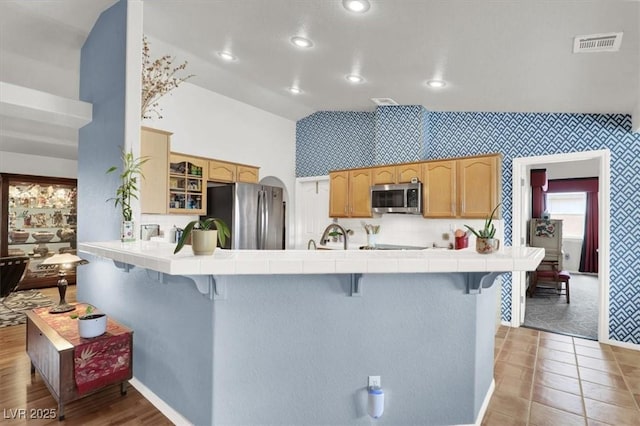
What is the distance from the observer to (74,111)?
10.2 feet

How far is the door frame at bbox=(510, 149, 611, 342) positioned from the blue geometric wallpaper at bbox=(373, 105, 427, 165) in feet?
3.96

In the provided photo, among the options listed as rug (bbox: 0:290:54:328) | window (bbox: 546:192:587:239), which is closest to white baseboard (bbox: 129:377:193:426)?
rug (bbox: 0:290:54:328)

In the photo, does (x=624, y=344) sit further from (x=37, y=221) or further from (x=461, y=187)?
(x=37, y=221)

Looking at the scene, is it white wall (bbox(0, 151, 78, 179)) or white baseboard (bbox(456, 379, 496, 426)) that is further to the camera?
white wall (bbox(0, 151, 78, 179))

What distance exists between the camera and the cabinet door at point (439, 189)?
4.18m

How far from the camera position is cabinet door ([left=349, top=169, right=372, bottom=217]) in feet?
16.3

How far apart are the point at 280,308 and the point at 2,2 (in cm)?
340

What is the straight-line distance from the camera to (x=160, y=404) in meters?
2.21

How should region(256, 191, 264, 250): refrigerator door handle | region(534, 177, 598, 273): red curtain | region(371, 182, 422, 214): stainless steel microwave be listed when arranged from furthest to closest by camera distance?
region(534, 177, 598, 273): red curtain
region(256, 191, 264, 250): refrigerator door handle
region(371, 182, 422, 214): stainless steel microwave

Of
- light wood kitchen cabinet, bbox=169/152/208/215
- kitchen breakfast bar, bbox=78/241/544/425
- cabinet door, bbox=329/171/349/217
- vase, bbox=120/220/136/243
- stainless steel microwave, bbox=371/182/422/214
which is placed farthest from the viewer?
cabinet door, bbox=329/171/349/217

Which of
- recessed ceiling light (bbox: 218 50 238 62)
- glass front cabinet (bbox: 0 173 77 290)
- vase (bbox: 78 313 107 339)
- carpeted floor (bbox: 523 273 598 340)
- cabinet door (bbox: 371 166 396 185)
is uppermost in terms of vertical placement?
recessed ceiling light (bbox: 218 50 238 62)

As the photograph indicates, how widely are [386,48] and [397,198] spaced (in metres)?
2.11

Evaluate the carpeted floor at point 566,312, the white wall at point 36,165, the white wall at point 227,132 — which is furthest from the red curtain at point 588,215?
the white wall at point 36,165

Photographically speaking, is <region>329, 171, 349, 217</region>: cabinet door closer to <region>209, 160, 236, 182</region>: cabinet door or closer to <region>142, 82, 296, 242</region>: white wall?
<region>142, 82, 296, 242</region>: white wall
